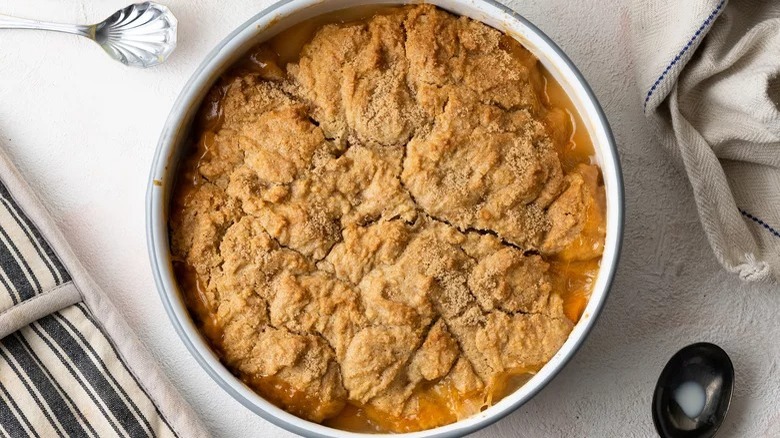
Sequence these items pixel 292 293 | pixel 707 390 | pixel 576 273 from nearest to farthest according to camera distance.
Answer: pixel 292 293 → pixel 576 273 → pixel 707 390

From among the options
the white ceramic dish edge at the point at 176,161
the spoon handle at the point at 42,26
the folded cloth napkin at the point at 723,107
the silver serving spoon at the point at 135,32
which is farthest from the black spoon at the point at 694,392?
the spoon handle at the point at 42,26

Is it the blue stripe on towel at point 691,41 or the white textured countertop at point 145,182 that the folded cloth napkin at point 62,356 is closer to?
the white textured countertop at point 145,182

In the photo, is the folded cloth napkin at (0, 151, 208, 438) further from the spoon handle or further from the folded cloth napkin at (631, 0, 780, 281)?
the folded cloth napkin at (631, 0, 780, 281)

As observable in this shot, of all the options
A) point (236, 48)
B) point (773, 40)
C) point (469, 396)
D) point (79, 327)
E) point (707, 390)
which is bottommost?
point (707, 390)

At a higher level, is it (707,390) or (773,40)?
(773,40)

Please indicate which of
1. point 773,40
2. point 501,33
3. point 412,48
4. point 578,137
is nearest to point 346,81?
point 412,48

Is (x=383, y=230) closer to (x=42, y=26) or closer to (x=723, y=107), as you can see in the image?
(x=723, y=107)

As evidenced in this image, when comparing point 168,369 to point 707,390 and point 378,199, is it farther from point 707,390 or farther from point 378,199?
point 707,390

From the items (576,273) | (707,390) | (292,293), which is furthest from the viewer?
(707,390)
